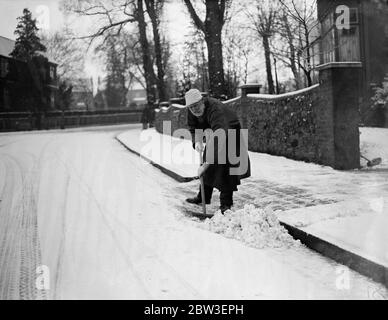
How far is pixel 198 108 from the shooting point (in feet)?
18.5

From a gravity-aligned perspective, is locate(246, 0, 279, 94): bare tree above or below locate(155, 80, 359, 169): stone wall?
above

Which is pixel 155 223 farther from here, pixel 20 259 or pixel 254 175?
pixel 254 175

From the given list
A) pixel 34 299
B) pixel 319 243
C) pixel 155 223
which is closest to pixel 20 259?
pixel 34 299

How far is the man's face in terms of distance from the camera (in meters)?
5.59

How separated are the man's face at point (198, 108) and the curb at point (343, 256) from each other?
1826mm

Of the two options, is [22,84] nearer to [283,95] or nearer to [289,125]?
[283,95]

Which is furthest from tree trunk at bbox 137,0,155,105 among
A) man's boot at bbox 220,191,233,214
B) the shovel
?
man's boot at bbox 220,191,233,214

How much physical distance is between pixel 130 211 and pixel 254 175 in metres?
3.45

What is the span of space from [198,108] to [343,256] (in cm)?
267

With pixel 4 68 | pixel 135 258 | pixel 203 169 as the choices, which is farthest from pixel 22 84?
pixel 135 258

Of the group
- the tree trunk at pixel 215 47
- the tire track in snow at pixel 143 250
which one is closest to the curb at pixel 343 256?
the tire track in snow at pixel 143 250

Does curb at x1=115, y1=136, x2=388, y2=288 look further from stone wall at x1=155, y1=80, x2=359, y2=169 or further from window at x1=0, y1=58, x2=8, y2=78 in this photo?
window at x1=0, y1=58, x2=8, y2=78

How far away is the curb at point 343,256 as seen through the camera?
3391mm

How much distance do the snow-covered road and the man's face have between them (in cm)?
128
